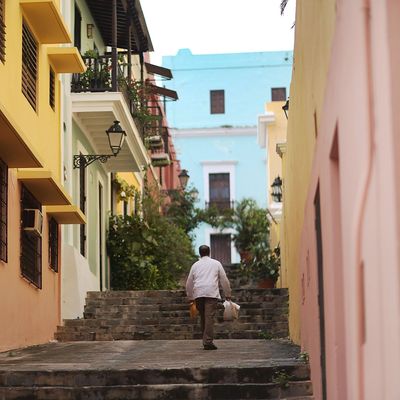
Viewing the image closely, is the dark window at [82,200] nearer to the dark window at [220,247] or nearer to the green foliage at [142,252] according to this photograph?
the green foliage at [142,252]

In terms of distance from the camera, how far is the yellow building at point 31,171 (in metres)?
14.2

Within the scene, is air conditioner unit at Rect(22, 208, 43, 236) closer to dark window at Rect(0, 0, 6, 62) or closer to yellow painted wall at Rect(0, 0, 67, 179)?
yellow painted wall at Rect(0, 0, 67, 179)

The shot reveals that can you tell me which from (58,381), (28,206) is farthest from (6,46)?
(58,381)

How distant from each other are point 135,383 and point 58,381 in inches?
30.3

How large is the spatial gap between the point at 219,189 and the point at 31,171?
35305 millimetres

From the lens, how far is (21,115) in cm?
1543

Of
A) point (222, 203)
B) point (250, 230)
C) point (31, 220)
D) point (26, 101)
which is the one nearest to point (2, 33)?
point (26, 101)

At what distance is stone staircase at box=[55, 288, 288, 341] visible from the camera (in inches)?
756

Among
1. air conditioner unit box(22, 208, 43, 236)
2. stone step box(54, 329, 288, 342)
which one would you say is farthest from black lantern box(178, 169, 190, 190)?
air conditioner unit box(22, 208, 43, 236)

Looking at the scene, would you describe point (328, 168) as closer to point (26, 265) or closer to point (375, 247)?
point (375, 247)

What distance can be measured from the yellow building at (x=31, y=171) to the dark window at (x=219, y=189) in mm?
31030

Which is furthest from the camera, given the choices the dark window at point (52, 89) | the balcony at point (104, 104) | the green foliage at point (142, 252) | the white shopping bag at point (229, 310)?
the green foliage at point (142, 252)

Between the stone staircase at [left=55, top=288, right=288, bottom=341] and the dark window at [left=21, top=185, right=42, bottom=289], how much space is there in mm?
1830

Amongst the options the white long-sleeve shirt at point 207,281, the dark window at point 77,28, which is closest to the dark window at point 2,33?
the white long-sleeve shirt at point 207,281
